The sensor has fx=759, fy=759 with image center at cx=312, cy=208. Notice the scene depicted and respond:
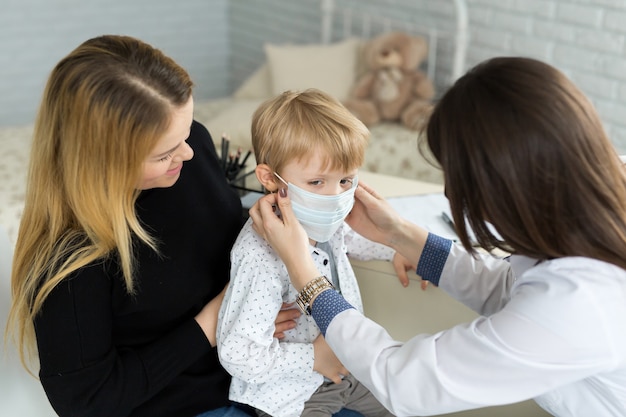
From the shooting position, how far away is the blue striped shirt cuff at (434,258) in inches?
55.8

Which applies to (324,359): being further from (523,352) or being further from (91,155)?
(91,155)

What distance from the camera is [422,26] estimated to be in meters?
3.55

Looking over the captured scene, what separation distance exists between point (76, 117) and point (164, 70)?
15 cm

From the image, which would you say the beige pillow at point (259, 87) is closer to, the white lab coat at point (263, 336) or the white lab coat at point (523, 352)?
the white lab coat at point (263, 336)

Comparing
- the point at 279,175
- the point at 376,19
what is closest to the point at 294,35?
the point at 376,19

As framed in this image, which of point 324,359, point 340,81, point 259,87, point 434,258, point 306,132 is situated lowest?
point 259,87

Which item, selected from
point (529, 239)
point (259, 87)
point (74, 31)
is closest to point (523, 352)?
point (529, 239)

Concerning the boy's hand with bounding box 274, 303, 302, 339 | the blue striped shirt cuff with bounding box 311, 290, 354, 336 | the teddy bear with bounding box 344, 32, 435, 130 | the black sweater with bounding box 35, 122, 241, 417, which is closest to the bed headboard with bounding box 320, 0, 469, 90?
the teddy bear with bounding box 344, 32, 435, 130

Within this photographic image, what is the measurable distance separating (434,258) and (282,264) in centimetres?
30

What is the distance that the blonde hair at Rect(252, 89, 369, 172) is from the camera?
4.10ft

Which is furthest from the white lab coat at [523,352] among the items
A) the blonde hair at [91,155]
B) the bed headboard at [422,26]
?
the bed headboard at [422,26]

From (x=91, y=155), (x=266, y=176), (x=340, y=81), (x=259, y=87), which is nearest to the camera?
(x=91, y=155)

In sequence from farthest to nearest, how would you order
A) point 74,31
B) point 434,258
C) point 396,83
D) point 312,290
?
point 74,31, point 396,83, point 434,258, point 312,290

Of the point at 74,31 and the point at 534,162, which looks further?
the point at 74,31
